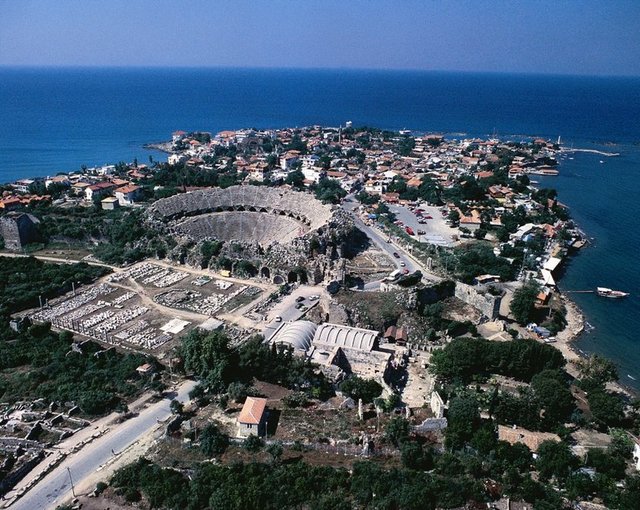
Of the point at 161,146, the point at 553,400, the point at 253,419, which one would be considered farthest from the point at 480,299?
the point at 161,146

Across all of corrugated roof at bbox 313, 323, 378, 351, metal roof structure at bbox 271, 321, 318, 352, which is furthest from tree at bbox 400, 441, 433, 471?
metal roof structure at bbox 271, 321, 318, 352

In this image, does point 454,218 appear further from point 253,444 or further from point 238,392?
point 253,444

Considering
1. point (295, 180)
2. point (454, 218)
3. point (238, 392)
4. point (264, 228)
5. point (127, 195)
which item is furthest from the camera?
point (295, 180)

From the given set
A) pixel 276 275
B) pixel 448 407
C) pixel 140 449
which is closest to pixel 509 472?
pixel 448 407

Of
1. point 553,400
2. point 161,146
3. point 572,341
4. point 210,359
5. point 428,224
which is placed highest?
point 553,400

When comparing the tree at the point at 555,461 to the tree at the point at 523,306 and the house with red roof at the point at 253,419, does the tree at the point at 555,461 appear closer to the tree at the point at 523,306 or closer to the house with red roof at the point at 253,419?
the house with red roof at the point at 253,419

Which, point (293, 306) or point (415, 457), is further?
point (293, 306)

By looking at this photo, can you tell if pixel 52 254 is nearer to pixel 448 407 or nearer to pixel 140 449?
pixel 140 449
